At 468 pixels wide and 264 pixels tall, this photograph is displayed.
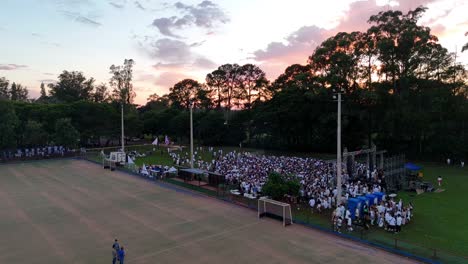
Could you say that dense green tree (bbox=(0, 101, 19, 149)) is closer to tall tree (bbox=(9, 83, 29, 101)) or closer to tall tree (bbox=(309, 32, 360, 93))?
tall tree (bbox=(309, 32, 360, 93))

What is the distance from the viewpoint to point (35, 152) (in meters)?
50.8

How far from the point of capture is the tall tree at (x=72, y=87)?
9681 cm

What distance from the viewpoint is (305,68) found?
205ft

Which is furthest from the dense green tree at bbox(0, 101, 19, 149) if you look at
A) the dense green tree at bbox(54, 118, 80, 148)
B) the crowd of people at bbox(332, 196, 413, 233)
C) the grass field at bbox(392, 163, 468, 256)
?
the grass field at bbox(392, 163, 468, 256)

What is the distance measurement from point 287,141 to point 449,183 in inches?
1348

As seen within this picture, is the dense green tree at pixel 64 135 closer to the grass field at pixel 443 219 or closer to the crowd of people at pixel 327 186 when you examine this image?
the crowd of people at pixel 327 186

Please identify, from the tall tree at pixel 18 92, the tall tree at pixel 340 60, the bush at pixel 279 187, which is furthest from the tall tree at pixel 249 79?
the tall tree at pixel 18 92

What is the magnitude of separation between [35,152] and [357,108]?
5000cm

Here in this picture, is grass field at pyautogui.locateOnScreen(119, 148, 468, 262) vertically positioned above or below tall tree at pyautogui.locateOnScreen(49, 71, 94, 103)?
below

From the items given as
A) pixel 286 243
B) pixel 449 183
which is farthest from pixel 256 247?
pixel 449 183

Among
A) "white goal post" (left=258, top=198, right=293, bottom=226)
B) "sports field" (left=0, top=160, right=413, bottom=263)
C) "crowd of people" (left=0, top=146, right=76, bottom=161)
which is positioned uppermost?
"crowd of people" (left=0, top=146, right=76, bottom=161)

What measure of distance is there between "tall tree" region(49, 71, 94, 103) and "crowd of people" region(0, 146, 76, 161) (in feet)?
160

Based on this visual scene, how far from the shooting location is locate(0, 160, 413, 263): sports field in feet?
46.2

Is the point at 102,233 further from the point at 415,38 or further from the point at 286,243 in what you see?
the point at 415,38
